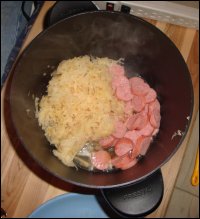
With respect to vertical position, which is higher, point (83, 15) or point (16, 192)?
point (83, 15)

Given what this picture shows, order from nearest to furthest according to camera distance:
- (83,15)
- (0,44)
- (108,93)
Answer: (83,15) < (108,93) < (0,44)

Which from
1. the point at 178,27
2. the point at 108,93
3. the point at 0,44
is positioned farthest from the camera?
the point at 0,44

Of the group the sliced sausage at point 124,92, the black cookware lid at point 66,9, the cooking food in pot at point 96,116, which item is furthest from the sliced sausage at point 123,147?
the black cookware lid at point 66,9

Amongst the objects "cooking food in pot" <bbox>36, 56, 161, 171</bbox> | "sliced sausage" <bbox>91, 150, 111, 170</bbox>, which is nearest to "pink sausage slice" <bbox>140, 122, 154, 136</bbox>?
"cooking food in pot" <bbox>36, 56, 161, 171</bbox>

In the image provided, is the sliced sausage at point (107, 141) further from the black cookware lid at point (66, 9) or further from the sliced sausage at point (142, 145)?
the black cookware lid at point (66, 9)

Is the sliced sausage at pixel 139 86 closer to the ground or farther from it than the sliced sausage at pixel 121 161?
farther from it

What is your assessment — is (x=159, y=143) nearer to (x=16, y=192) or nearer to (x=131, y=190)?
(x=131, y=190)

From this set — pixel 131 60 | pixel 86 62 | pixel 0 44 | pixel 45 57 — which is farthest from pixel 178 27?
pixel 0 44

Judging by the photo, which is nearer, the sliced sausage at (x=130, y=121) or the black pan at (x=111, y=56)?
the black pan at (x=111, y=56)
